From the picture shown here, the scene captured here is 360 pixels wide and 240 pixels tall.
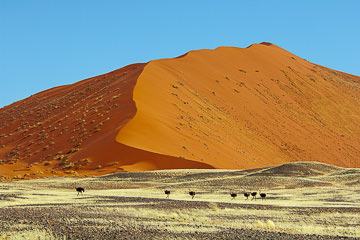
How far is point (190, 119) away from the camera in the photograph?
228 ft

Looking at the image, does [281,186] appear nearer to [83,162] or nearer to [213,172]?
[213,172]

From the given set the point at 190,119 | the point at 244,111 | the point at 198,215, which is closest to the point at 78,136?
the point at 190,119

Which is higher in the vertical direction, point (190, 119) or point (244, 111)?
point (244, 111)

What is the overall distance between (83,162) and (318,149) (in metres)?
41.4

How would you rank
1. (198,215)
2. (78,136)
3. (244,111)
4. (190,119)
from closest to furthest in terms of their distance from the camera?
(198,215), (78,136), (190,119), (244,111)

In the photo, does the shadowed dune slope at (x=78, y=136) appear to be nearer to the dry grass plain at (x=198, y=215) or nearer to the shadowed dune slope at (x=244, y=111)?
the shadowed dune slope at (x=244, y=111)

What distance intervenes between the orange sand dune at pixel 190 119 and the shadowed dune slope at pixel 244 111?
0.22 m

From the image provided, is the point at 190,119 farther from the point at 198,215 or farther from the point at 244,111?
the point at 198,215

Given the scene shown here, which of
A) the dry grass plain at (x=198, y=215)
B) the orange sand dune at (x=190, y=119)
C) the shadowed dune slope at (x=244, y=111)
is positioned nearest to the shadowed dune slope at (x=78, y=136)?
the orange sand dune at (x=190, y=119)

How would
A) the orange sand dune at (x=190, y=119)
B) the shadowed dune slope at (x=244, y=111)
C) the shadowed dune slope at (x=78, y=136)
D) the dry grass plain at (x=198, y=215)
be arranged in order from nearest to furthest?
the dry grass plain at (x=198, y=215) < the shadowed dune slope at (x=78, y=136) < the orange sand dune at (x=190, y=119) < the shadowed dune slope at (x=244, y=111)

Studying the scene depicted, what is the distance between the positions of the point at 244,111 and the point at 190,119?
59.8 feet

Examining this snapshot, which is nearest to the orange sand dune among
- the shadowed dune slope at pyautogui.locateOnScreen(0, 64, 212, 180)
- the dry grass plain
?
the shadowed dune slope at pyautogui.locateOnScreen(0, 64, 212, 180)

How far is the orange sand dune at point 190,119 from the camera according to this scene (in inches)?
2288

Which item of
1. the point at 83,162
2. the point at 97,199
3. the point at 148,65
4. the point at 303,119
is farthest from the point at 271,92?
the point at 97,199
